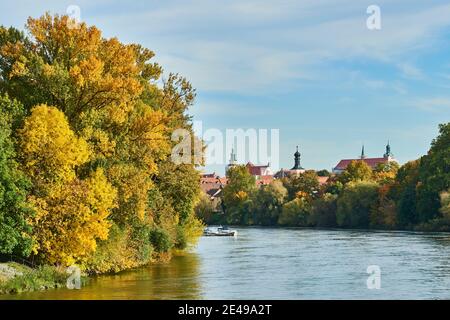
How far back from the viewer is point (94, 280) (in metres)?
42.0

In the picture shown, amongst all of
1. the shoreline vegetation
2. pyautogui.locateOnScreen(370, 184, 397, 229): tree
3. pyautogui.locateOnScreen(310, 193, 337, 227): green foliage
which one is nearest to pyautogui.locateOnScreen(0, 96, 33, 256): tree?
the shoreline vegetation

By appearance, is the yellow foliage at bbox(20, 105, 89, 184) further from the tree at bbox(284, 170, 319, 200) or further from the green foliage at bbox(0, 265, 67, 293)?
the tree at bbox(284, 170, 319, 200)

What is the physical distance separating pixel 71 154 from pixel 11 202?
166 inches

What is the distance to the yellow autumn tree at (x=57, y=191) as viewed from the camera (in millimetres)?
39781

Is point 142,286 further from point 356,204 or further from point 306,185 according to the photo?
point 306,185

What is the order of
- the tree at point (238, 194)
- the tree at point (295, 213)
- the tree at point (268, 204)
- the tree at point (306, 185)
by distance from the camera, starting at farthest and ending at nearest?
the tree at point (238, 194) → the tree at point (306, 185) → the tree at point (268, 204) → the tree at point (295, 213)

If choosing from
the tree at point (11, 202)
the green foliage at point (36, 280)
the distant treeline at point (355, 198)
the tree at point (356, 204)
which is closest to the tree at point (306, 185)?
the distant treeline at point (355, 198)

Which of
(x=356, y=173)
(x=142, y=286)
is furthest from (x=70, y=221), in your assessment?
(x=356, y=173)

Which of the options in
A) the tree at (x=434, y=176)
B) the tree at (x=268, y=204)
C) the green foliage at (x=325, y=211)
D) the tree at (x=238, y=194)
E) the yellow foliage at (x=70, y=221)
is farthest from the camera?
the tree at (x=238, y=194)

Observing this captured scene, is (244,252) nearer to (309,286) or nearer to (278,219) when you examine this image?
(309,286)

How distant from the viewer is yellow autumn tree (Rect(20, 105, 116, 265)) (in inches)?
1566

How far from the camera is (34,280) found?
37.1 m

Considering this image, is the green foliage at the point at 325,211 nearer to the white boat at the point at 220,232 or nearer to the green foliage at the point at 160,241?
the white boat at the point at 220,232
